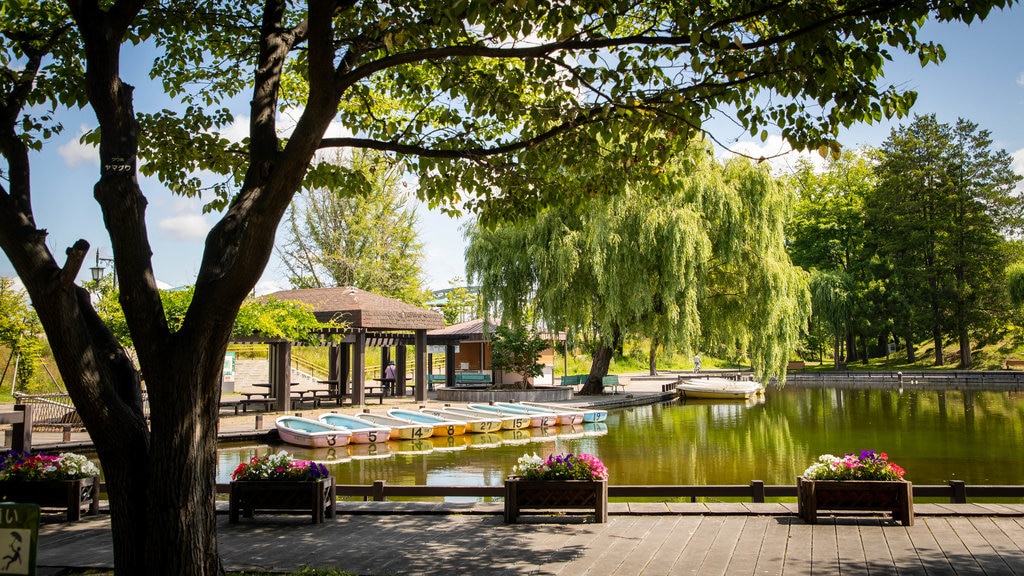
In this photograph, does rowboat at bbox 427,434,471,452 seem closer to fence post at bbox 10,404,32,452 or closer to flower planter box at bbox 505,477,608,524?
fence post at bbox 10,404,32,452

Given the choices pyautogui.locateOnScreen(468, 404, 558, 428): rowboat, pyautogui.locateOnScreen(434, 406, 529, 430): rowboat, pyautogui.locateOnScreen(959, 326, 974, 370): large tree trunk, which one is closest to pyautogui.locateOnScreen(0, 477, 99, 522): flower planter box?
pyautogui.locateOnScreen(434, 406, 529, 430): rowboat

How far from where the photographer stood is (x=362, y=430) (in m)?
17.5

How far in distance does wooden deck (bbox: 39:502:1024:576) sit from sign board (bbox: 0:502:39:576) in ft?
9.56

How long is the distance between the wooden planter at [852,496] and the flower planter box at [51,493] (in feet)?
26.4

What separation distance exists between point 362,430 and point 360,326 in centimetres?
744

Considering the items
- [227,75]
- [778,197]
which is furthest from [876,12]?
[778,197]

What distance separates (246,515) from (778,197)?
2133 centimetres

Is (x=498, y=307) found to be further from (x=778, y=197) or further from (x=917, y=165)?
(x=917, y=165)

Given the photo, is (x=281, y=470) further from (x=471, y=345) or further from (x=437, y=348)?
(x=437, y=348)

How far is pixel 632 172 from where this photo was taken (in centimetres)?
745

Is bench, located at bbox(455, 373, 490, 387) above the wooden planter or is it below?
above

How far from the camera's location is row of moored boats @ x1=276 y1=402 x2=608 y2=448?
17.4 m

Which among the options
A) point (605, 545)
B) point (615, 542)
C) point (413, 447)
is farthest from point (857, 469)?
point (413, 447)

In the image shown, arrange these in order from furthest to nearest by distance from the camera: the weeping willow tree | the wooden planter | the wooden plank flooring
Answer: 1. the weeping willow tree
2. the wooden planter
3. the wooden plank flooring
